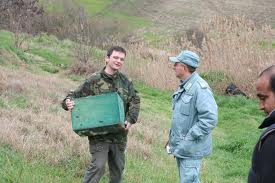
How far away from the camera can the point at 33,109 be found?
31.9ft

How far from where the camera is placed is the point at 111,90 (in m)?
5.74

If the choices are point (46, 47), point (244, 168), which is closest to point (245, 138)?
point (244, 168)

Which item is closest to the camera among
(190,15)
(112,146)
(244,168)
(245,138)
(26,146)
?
(112,146)

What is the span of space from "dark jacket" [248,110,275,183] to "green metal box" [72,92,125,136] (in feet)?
9.16

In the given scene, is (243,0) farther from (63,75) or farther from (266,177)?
(266,177)

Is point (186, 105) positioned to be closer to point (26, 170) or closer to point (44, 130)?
point (26, 170)

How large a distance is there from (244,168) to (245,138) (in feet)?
7.40

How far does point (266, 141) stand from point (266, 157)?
0.28 ft

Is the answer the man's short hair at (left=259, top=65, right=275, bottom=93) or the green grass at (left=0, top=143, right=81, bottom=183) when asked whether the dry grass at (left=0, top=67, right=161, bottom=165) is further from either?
the man's short hair at (left=259, top=65, right=275, bottom=93)

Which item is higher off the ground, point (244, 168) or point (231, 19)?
point (231, 19)

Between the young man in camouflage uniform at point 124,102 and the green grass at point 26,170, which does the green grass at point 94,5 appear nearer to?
the green grass at point 26,170

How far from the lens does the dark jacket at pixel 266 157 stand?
2729 mm

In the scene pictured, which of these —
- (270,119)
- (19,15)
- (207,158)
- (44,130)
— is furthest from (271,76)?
(19,15)

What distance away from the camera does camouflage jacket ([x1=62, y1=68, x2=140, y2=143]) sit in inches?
225
